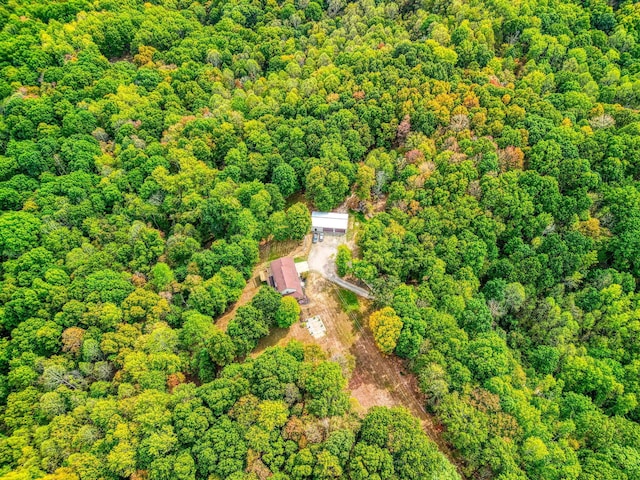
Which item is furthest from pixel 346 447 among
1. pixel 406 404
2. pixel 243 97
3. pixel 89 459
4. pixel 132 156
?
pixel 243 97

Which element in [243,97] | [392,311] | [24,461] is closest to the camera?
[24,461]

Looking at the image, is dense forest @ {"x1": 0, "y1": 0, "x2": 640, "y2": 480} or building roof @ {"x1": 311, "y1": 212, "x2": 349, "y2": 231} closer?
dense forest @ {"x1": 0, "y1": 0, "x2": 640, "y2": 480}

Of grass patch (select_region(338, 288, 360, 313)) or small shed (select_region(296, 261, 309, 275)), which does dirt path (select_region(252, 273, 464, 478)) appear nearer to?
grass patch (select_region(338, 288, 360, 313))

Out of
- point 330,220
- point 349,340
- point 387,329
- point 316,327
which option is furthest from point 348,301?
point 330,220

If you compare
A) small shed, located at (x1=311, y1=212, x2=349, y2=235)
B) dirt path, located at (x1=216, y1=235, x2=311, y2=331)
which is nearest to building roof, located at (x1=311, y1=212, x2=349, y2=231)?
small shed, located at (x1=311, y1=212, x2=349, y2=235)

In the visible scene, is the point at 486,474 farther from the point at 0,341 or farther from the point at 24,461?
the point at 0,341

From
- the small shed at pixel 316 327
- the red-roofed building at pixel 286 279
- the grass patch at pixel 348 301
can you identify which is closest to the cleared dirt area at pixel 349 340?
the grass patch at pixel 348 301
